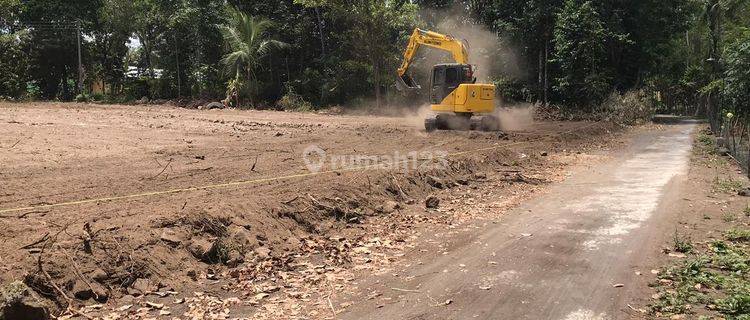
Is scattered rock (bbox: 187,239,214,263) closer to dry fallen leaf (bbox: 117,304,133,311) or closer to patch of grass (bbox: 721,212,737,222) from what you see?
dry fallen leaf (bbox: 117,304,133,311)

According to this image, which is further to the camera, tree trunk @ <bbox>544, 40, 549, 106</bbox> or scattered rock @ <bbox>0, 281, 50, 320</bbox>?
tree trunk @ <bbox>544, 40, 549, 106</bbox>

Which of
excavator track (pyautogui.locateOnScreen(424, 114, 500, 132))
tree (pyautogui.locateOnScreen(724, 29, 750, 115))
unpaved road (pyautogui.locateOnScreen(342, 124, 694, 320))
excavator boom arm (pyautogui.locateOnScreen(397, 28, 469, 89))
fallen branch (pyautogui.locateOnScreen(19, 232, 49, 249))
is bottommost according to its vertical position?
unpaved road (pyautogui.locateOnScreen(342, 124, 694, 320))

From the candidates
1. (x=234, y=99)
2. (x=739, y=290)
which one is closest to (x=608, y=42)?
(x=234, y=99)

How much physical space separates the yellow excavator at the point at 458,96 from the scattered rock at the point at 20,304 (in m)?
16.2

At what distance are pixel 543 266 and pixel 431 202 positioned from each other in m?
3.50

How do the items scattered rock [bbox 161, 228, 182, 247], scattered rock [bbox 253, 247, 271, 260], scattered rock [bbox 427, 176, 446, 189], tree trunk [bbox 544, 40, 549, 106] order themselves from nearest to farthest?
scattered rock [bbox 161, 228, 182, 247]
scattered rock [bbox 253, 247, 271, 260]
scattered rock [bbox 427, 176, 446, 189]
tree trunk [bbox 544, 40, 549, 106]

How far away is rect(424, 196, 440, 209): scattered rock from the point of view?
31.6ft

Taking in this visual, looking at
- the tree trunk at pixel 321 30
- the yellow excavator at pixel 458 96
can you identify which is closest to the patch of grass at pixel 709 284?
the yellow excavator at pixel 458 96

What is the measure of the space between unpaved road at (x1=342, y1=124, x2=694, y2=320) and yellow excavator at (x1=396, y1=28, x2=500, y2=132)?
9.06 metres

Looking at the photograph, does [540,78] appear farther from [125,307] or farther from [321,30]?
[125,307]

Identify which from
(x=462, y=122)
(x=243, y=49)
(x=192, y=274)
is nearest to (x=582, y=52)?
(x=462, y=122)

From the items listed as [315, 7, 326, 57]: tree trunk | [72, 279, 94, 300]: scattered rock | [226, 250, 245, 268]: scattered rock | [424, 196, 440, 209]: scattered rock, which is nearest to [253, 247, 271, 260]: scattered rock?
[226, 250, 245, 268]: scattered rock

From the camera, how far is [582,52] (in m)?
29.9

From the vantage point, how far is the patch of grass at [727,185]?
10.8 m
